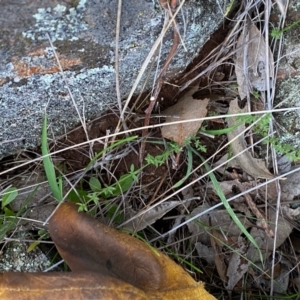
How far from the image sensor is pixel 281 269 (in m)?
2.32

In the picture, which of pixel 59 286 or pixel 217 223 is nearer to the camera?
pixel 59 286

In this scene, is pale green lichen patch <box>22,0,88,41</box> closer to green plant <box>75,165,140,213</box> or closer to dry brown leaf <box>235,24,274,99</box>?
green plant <box>75,165,140,213</box>

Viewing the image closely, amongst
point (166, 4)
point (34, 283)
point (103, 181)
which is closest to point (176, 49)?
point (166, 4)

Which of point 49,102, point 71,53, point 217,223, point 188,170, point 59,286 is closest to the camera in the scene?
point 59,286

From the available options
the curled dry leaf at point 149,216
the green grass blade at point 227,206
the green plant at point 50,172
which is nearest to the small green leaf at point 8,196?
the green plant at point 50,172

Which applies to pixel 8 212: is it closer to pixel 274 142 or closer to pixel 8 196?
pixel 8 196

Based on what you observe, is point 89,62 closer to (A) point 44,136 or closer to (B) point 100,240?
(A) point 44,136

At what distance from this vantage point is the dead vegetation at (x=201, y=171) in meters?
1.99

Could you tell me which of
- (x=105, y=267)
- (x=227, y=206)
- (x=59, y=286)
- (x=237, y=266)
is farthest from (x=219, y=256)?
(x=59, y=286)

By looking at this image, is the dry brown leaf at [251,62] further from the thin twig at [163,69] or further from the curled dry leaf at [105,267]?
the curled dry leaf at [105,267]

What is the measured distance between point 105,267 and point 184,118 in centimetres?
68

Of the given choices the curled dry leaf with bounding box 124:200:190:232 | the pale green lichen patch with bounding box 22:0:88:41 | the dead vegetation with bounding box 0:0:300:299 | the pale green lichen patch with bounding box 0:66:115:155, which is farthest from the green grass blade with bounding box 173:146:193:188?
the pale green lichen patch with bounding box 22:0:88:41

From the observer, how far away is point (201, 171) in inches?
85.6

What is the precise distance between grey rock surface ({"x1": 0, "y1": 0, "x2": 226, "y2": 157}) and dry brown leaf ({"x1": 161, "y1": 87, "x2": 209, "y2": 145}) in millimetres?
141
